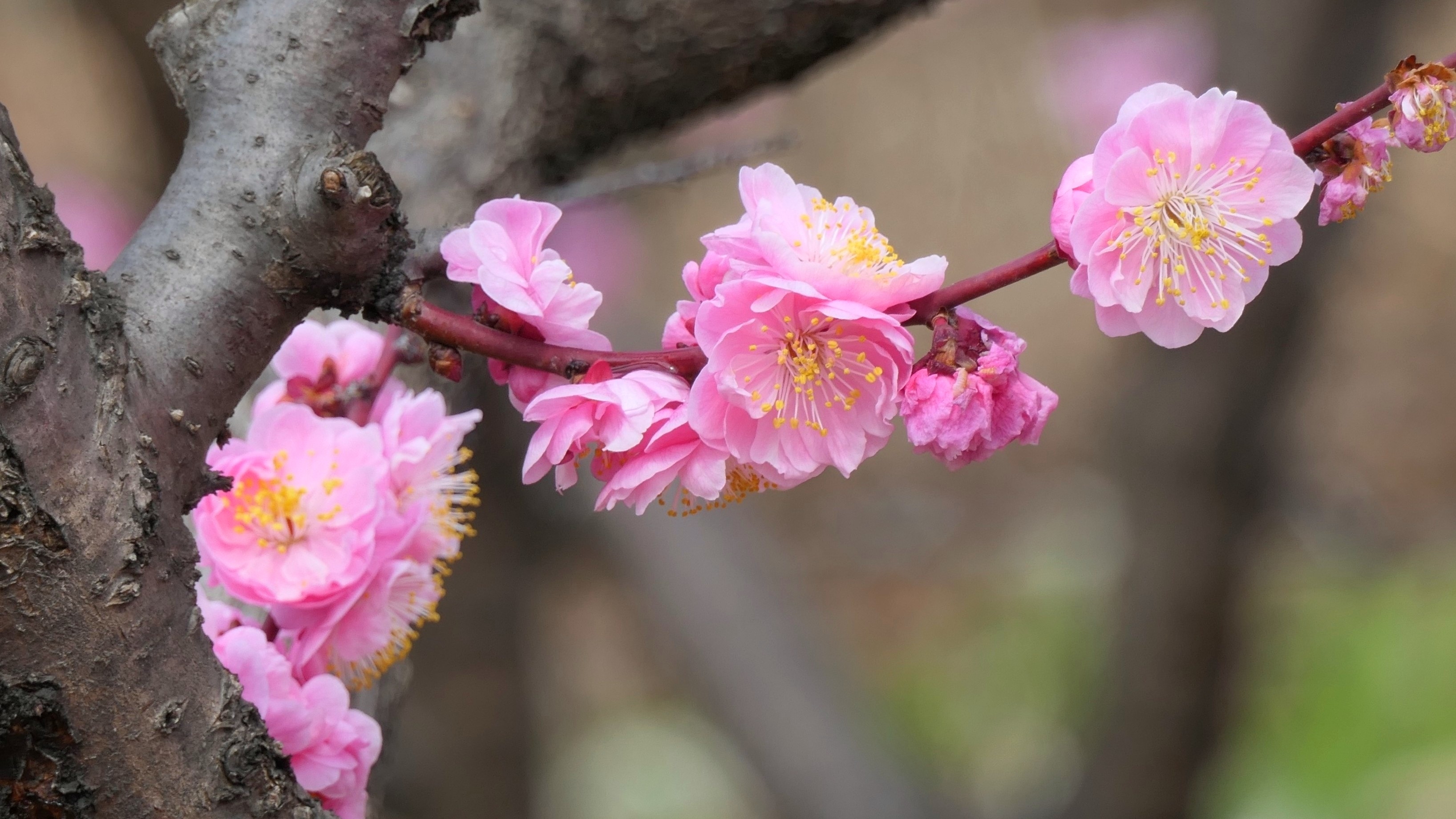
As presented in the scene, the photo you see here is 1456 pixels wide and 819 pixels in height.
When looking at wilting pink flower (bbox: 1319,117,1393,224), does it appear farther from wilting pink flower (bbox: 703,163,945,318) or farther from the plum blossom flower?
the plum blossom flower

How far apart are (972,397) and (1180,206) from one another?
13 centimetres

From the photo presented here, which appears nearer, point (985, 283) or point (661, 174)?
point (985, 283)

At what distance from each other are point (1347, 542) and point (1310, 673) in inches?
36.1

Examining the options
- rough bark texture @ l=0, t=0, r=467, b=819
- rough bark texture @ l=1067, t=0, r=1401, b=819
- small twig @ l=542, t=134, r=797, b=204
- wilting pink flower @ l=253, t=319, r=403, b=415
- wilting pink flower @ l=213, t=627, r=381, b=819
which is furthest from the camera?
rough bark texture @ l=1067, t=0, r=1401, b=819

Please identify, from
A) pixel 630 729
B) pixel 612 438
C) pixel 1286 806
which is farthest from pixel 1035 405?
pixel 630 729

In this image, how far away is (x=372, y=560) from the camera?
1.98 feet

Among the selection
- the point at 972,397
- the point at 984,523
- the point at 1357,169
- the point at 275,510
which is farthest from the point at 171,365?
the point at 984,523

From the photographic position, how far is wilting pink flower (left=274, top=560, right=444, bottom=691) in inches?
23.8

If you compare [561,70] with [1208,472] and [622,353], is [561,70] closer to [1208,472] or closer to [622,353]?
[622,353]

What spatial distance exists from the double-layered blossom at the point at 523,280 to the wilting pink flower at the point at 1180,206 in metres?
0.22

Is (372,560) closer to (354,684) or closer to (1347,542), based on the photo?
(354,684)

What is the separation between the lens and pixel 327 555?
60cm

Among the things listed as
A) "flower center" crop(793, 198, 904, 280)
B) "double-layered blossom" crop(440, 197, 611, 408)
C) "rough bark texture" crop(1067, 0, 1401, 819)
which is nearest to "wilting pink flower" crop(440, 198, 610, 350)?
"double-layered blossom" crop(440, 197, 611, 408)

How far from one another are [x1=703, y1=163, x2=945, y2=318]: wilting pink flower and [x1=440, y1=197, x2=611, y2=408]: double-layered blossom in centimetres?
7
